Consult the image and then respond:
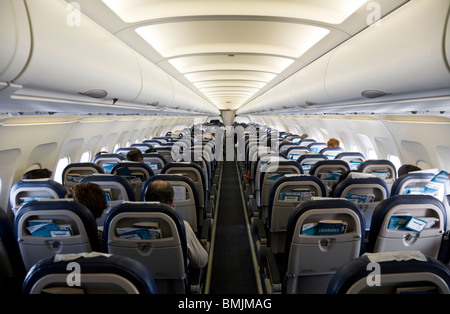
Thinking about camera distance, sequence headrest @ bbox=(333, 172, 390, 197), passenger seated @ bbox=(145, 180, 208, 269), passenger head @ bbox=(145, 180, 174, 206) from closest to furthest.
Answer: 1. passenger seated @ bbox=(145, 180, 208, 269)
2. passenger head @ bbox=(145, 180, 174, 206)
3. headrest @ bbox=(333, 172, 390, 197)

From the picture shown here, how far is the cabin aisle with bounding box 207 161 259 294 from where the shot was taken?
13.8 ft

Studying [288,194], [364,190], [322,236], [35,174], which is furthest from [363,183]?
[35,174]

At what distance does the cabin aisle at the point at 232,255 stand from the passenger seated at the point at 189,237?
1.35 metres

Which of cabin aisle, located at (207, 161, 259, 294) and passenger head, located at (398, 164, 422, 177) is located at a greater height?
passenger head, located at (398, 164, 422, 177)

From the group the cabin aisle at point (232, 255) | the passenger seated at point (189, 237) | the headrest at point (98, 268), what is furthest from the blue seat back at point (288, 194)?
the headrest at point (98, 268)

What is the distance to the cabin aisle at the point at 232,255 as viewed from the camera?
13.8 feet

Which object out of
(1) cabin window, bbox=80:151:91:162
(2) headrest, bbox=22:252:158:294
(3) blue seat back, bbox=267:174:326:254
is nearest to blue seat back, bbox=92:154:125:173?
(1) cabin window, bbox=80:151:91:162

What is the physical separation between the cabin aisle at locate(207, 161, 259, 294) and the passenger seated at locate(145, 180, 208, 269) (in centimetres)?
135

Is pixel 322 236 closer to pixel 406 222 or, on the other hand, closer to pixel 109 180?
pixel 406 222

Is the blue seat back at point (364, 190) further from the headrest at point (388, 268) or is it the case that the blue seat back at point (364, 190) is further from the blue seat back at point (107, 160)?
the blue seat back at point (107, 160)

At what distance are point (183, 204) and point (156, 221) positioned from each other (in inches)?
64.5

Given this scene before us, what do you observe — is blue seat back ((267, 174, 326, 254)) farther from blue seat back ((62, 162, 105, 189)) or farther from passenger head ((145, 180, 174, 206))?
blue seat back ((62, 162, 105, 189))

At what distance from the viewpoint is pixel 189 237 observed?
2.96 meters
